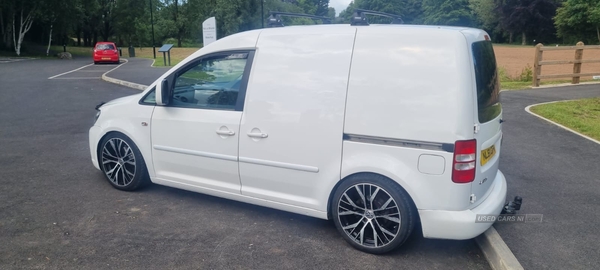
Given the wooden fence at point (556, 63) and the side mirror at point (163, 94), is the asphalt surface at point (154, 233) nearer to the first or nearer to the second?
the side mirror at point (163, 94)

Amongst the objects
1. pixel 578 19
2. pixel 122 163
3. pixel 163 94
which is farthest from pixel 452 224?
pixel 578 19

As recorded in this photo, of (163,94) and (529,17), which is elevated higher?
(529,17)

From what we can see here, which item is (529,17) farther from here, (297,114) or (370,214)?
(370,214)

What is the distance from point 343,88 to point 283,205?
50.1 inches

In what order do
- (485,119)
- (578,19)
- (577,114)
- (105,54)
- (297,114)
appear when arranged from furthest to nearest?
(578,19)
(105,54)
(577,114)
(297,114)
(485,119)

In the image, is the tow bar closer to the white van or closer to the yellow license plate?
the white van

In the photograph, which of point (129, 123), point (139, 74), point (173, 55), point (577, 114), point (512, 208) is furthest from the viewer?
point (173, 55)

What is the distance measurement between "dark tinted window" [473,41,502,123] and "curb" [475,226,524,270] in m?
1.00

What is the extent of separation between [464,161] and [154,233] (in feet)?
9.13

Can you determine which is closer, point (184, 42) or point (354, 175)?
point (354, 175)

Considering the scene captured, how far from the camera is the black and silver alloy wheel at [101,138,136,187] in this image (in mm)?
5438

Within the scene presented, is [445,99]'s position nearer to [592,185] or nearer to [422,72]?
[422,72]

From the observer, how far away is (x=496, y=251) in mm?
3840

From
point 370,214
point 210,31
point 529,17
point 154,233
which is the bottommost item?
point 154,233
